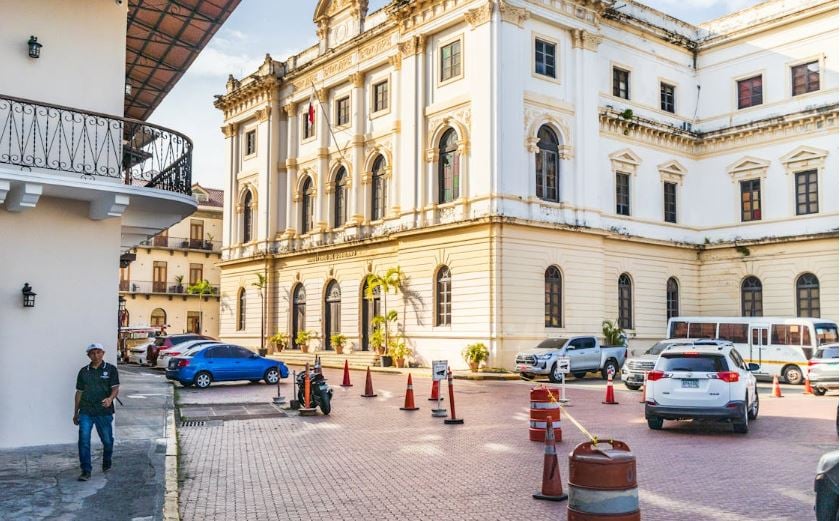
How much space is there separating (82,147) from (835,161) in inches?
1336

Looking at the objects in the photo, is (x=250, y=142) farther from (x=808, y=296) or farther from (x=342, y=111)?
(x=808, y=296)

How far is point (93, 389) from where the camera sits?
36.3ft

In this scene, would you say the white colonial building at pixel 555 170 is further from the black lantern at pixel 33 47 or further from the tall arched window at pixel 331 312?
the black lantern at pixel 33 47

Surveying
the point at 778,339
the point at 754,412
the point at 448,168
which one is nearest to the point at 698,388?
the point at 754,412

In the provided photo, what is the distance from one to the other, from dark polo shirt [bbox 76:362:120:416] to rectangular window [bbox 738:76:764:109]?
36961 millimetres

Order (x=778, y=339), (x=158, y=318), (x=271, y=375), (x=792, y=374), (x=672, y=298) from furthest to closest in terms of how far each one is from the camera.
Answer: (x=158, y=318) < (x=672, y=298) < (x=778, y=339) < (x=792, y=374) < (x=271, y=375)

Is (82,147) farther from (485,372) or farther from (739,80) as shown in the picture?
(739,80)

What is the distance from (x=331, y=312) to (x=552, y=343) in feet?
53.1

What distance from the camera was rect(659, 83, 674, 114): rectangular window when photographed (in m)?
41.2

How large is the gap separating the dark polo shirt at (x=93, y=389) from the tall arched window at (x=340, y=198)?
3227 centimetres

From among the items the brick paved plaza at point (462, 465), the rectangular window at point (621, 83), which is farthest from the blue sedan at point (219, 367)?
the rectangular window at point (621, 83)

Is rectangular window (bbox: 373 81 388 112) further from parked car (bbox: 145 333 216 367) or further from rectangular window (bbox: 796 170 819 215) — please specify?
rectangular window (bbox: 796 170 819 215)

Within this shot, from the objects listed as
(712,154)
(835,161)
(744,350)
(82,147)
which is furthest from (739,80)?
(82,147)

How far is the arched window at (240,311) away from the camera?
2002 inches
